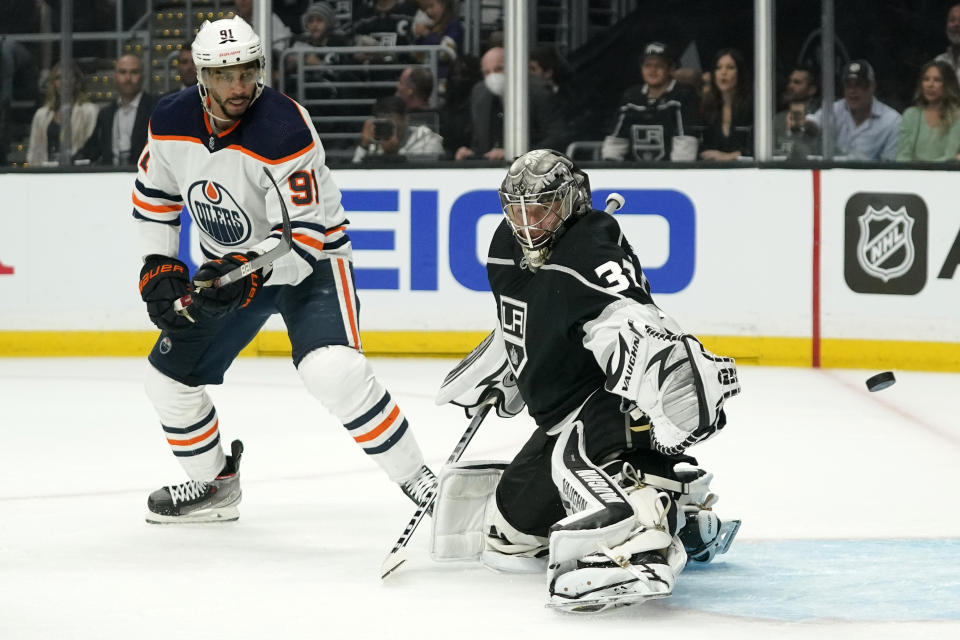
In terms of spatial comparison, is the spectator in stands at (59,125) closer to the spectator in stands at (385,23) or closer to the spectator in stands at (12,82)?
the spectator in stands at (12,82)

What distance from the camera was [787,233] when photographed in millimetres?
6262

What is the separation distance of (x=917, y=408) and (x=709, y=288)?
1.29m

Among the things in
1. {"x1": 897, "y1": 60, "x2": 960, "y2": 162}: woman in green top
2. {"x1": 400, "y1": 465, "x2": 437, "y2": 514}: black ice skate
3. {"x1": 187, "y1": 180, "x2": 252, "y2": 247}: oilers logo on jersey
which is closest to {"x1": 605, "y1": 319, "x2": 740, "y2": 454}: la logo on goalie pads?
{"x1": 400, "y1": 465, "x2": 437, "y2": 514}: black ice skate

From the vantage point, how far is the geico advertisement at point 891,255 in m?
6.02

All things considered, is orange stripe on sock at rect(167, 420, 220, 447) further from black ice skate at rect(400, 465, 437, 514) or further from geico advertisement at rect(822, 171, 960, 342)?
geico advertisement at rect(822, 171, 960, 342)

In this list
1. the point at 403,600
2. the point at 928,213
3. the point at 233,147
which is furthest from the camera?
the point at 928,213

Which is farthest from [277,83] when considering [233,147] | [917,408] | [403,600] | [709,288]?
[403,600]

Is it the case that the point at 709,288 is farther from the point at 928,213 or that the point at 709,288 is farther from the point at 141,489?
the point at 141,489

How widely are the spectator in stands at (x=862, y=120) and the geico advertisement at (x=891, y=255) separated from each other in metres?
0.13

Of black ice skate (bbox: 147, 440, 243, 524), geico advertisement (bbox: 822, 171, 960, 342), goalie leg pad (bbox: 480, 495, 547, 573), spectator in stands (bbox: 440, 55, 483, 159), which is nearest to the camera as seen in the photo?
goalie leg pad (bbox: 480, 495, 547, 573)

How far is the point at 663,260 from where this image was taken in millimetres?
6336

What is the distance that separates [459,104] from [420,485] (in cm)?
365

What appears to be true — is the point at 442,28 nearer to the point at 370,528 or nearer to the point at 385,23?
the point at 385,23

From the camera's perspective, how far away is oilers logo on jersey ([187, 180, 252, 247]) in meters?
3.35
